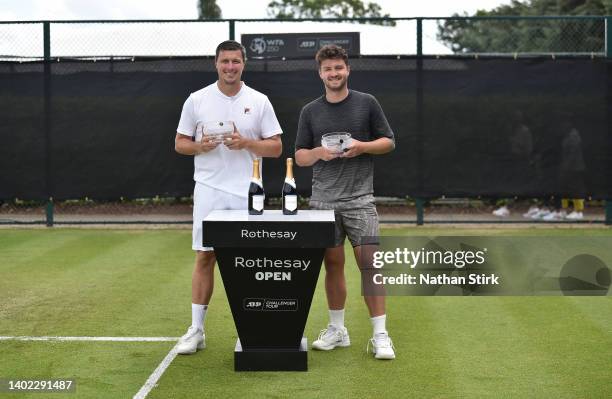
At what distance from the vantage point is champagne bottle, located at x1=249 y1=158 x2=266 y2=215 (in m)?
5.96

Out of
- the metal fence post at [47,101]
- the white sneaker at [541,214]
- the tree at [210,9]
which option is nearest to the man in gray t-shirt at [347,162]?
the metal fence post at [47,101]

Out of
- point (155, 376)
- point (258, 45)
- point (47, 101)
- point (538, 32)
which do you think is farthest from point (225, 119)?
point (538, 32)

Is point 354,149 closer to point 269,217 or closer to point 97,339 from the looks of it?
point 269,217

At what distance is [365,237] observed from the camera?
20.3ft

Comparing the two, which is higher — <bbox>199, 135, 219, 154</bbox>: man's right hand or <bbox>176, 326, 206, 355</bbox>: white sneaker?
<bbox>199, 135, 219, 154</bbox>: man's right hand

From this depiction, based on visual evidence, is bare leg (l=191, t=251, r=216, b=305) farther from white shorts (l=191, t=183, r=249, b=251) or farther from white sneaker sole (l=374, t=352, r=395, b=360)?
white sneaker sole (l=374, t=352, r=395, b=360)

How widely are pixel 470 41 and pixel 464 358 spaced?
78.1 ft

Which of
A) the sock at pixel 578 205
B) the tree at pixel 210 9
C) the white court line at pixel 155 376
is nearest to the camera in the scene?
the white court line at pixel 155 376

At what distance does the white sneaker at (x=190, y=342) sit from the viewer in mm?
6246

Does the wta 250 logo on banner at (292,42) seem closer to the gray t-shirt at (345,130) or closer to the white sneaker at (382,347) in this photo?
the gray t-shirt at (345,130)

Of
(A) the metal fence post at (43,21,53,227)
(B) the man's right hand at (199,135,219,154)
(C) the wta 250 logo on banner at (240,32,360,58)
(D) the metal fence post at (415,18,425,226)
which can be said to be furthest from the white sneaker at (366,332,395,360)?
(C) the wta 250 logo on banner at (240,32,360,58)

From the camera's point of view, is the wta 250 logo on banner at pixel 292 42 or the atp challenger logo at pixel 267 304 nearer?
the atp challenger logo at pixel 267 304

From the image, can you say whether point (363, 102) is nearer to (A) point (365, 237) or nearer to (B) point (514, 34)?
(A) point (365, 237)

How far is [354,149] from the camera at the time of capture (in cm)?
605
